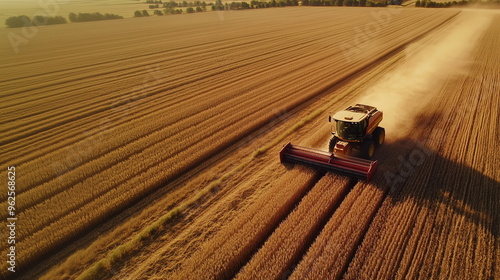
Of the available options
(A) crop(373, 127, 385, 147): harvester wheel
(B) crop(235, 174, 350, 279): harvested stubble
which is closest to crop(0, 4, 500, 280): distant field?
(B) crop(235, 174, 350, 279): harvested stubble

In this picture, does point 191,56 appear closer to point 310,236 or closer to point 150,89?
point 150,89

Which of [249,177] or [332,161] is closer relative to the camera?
[332,161]

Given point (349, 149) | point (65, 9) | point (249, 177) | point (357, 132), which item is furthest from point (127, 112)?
point (65, 9)

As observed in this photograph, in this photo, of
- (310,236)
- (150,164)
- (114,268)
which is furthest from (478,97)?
(114,268)

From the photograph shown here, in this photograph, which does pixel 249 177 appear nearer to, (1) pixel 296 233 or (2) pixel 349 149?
(1) pixel 296 233

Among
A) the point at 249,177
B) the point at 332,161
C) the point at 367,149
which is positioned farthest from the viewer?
the point at 249,177

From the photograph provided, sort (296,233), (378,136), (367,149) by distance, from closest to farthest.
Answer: (296,233) < (367,149) < (378,136)
